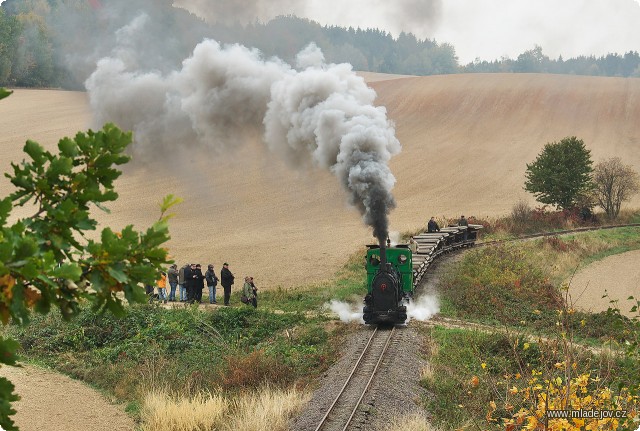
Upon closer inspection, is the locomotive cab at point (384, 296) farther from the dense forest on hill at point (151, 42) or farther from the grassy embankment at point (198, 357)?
the dense forest on hill at point (151, 42)

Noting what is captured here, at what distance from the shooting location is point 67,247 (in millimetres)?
4270

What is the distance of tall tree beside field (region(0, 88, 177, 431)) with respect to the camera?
379 centimetres

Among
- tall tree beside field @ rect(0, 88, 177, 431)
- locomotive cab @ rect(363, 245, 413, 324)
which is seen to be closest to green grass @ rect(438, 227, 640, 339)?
locomotive cab @ rect(363, 245, 413, 324)

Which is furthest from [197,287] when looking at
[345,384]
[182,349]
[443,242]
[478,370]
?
[443,242]

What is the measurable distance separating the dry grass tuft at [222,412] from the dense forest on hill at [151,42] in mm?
16289

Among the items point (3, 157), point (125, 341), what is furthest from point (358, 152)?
point (3, 157)

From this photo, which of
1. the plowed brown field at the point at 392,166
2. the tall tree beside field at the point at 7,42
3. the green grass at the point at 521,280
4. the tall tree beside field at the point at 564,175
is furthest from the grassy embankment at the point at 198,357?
the tall tree beside field at the point at 7,42

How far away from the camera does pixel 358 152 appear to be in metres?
18.6

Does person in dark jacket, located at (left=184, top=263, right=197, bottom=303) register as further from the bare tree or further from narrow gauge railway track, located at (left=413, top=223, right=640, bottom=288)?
the bare tree

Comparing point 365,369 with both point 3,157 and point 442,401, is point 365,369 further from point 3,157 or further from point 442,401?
point 3,157

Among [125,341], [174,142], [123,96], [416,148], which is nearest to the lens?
[125,341]

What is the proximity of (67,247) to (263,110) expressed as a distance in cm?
1895

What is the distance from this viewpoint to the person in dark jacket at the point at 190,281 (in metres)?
21.6

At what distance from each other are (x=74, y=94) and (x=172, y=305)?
5991 cm
